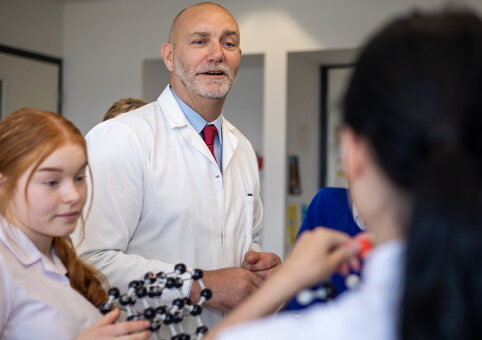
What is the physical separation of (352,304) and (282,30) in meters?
3.68

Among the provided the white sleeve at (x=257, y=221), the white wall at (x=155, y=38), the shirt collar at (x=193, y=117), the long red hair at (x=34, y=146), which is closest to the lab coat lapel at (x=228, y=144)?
the shirt collar at (x=193, y=117)

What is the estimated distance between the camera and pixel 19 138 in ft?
4.34

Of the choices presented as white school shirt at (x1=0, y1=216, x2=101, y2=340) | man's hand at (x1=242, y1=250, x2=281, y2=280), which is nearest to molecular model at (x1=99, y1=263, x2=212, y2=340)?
white school shirt at (x1=0, y1=216, x2=101, y2=340)

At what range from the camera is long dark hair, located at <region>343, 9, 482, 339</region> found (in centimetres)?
66

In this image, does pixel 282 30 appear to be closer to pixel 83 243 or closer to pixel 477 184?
pixel 83 243

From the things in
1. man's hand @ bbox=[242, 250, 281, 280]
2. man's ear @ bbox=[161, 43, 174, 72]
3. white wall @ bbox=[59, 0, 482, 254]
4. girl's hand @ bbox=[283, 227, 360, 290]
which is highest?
white wall @ bbox=[59, 0, 482, 254]

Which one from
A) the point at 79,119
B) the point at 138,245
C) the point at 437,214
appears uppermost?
the point at 79,119

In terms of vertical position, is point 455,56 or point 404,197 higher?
point 455,56

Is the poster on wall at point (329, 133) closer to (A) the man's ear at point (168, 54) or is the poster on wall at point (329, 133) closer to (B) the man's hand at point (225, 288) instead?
(A) the man's ear at point (168, 54)

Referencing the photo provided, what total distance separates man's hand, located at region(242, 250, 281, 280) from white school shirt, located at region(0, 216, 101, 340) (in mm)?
647

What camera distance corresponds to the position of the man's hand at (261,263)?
1918 mm

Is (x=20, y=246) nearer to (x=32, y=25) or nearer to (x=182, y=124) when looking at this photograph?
(x=182, y=124)

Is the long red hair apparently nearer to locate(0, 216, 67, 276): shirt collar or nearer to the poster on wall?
locate(0, 216, 67, 276): shirt collar

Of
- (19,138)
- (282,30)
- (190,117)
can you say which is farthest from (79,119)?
(19,138)
